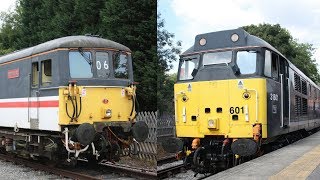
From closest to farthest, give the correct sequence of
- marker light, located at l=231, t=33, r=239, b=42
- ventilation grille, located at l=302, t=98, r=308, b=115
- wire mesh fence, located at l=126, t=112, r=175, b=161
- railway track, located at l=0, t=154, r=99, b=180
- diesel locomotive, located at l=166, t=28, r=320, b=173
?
diesel locomotive, located at l=166, t=28, r=320, b=173 < marker light, located at l=231, t=33, r=239, b=42 < railway track, located at l=0, t=154, r=99, b=180 < wire mesh fence, located at l=126, t=112, r=175, b=161 < ventilation grille, located at l=302, t=98, r=308, b=115

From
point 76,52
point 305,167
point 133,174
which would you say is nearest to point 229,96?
point 305,167

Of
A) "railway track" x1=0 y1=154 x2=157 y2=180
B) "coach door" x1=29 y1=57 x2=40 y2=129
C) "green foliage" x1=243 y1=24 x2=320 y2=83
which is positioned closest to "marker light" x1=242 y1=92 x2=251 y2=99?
"railway track" x1=0 y1=154 x2=157 y2=180

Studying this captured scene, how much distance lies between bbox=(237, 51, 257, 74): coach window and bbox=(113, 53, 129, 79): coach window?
11.0 ft

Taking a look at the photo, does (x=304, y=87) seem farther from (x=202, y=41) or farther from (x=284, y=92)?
(x=202, y=41)

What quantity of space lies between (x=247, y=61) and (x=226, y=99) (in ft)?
3.28

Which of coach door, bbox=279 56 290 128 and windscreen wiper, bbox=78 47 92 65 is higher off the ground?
windscreen wiper, bbox=78 47 92 65

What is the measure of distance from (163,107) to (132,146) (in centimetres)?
263

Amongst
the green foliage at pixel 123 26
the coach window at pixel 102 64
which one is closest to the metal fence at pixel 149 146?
the green foliage at pixel 123 26

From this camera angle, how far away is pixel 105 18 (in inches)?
723

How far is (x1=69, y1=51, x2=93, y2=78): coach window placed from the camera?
415 inches

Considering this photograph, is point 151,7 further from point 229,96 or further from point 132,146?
point 229,96

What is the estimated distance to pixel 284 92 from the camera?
11273 mm

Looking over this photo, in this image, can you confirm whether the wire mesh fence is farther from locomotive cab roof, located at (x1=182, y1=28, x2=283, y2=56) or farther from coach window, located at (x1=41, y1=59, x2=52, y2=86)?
coach window, located at (x1=41, y1=59, x2=52, y2=86)

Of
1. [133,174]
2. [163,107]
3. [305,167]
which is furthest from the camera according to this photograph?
[163,107]
